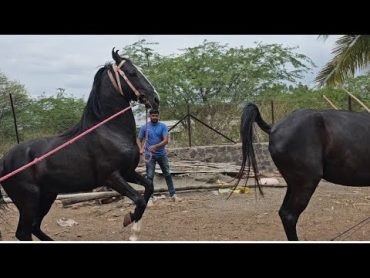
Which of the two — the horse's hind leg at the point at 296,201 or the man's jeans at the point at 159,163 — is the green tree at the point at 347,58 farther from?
the horse's hind leg at the point at 296,201

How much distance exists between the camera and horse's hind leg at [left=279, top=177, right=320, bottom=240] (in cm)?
484

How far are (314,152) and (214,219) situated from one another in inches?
106

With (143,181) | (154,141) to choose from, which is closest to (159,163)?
(154,141)

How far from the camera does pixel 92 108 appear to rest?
5273 millimetres

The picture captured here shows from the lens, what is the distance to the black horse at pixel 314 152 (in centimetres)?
486

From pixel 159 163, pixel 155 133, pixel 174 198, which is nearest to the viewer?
pixel 155 133

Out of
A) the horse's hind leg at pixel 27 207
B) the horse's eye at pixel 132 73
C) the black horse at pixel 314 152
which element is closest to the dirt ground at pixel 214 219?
the horse's hind leg at pixel 27 207

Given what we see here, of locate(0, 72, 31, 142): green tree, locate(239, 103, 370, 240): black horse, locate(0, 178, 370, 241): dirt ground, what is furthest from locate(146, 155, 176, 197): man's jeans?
locate(0, 72, 31, 142): green tree

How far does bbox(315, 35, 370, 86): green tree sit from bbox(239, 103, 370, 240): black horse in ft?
16.4

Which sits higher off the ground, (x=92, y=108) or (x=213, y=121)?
(x=92, y=108)

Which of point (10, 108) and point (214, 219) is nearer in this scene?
point (214, 219)

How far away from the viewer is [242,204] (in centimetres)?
840

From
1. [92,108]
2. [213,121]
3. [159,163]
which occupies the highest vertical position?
[92,108]

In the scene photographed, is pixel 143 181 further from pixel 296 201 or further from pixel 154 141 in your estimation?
pixel 154 141
